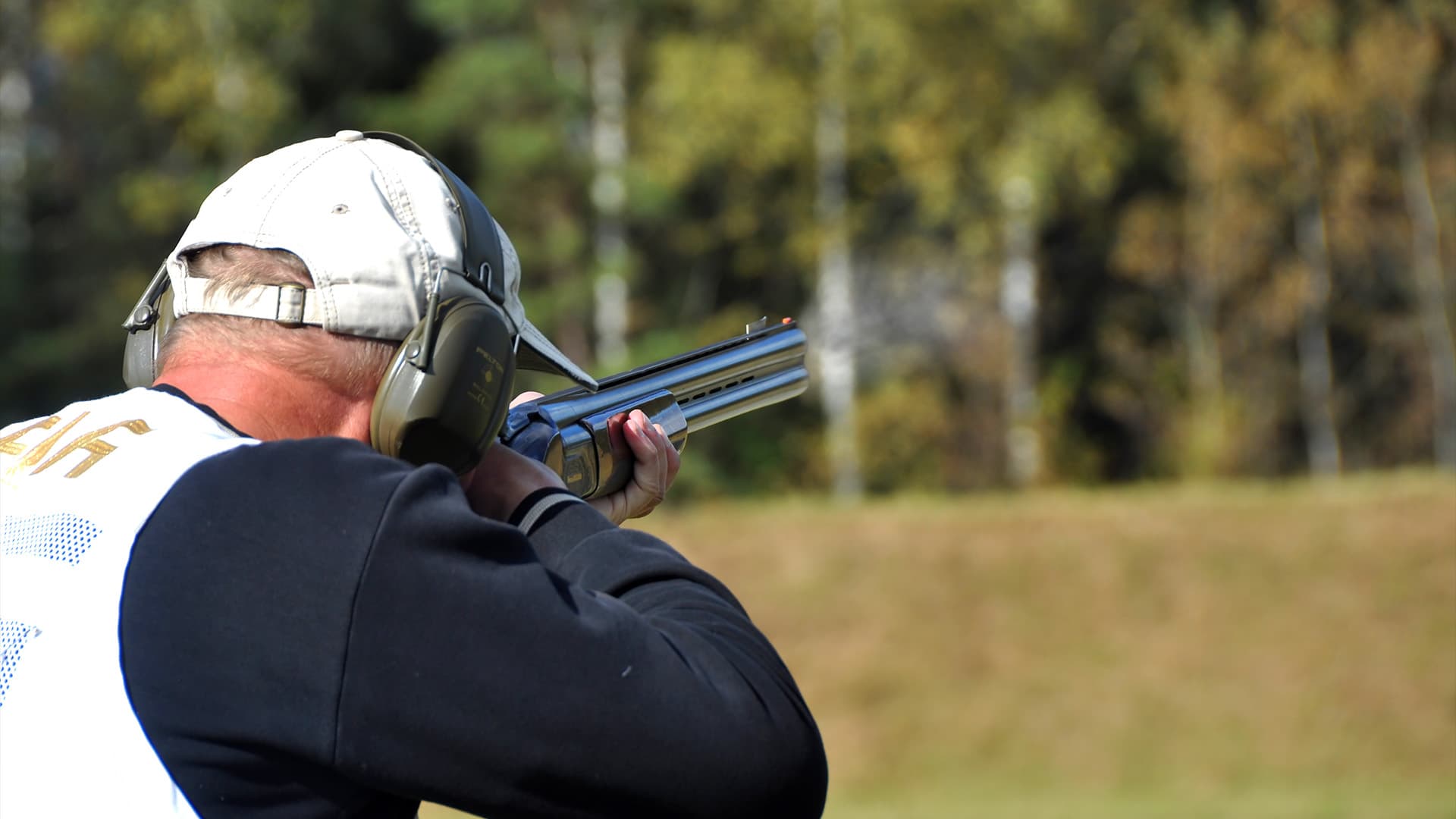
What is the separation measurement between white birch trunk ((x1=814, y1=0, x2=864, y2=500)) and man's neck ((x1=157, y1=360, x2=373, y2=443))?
22521mm

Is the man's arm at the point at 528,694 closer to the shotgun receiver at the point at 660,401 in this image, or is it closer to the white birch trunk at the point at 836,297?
the shotgun receiver at the point at 660,401

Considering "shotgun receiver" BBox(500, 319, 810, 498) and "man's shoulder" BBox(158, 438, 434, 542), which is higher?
"man's shoulder" BBox(158, 438, 434, 542)

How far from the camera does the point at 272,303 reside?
5.65 feet

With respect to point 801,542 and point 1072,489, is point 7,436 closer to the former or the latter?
point 801,542

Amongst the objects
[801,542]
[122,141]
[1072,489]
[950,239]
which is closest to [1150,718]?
[801,542]

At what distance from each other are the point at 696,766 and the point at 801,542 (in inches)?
542

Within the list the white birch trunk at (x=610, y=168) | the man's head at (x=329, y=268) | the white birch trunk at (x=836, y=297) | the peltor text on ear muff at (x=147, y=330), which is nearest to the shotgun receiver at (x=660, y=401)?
the man's head at (x=329, y=268)

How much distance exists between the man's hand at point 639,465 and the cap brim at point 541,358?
0.23 metres

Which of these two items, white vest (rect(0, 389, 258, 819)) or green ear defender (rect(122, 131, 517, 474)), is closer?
white vest (rect(0, 389, 258, 819))

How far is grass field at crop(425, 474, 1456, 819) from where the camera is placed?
12.9 metres

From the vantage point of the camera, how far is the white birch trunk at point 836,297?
24.7m

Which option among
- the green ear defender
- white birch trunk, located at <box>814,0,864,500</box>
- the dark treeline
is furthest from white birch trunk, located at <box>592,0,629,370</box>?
the green ear defender

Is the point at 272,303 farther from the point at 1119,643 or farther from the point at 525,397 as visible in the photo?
the point at 1119,643

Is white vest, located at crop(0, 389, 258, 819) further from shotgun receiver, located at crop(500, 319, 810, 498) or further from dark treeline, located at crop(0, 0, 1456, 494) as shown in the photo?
dark treeline, located at crop(0, 0, 1456, 494)
